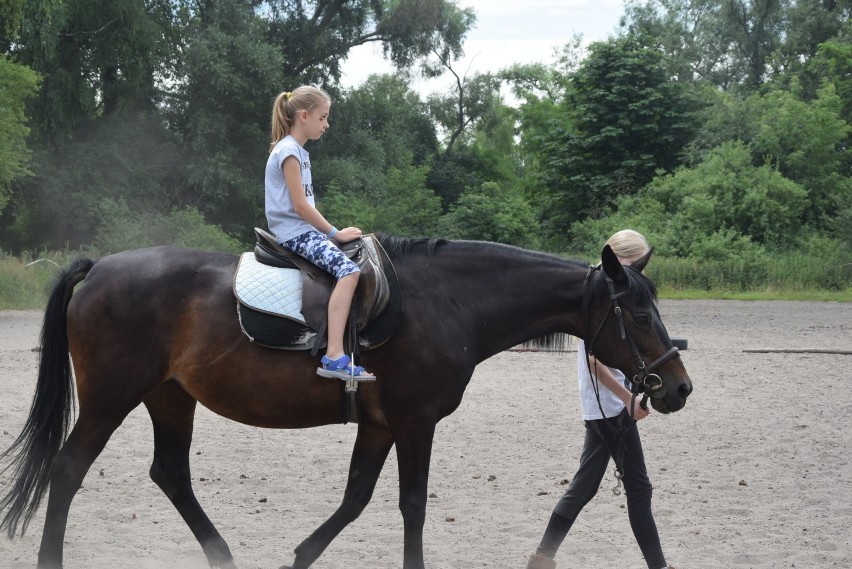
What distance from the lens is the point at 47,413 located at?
4.63m

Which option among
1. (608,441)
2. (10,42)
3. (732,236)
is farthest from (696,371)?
(10,42)

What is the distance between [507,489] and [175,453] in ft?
8.02

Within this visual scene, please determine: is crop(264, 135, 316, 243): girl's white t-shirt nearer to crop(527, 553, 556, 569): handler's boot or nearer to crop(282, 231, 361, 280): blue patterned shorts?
crop(282, 231, 361, 280): blue patterned shorts

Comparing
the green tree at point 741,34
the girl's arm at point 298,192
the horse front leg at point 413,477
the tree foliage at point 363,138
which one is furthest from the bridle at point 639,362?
the green tree at point 741,34

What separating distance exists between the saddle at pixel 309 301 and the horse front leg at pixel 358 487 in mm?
581

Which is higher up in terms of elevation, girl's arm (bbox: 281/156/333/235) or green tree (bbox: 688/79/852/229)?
green tree (bbox: 688/79/852/229)

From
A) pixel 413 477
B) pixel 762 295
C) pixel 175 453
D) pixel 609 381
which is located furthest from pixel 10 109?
pixel 609 381

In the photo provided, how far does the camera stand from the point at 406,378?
4180mm

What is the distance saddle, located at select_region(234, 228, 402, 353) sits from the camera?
419cm

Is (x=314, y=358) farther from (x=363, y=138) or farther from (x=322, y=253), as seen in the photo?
(x=363, y=138)

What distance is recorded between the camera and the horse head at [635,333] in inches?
161

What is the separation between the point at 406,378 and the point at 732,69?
48.9 meters

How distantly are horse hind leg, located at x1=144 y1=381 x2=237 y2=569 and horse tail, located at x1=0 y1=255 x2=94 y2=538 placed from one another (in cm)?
45

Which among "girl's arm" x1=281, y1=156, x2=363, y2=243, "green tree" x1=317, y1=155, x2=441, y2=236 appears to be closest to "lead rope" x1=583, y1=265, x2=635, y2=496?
"girl's arm" x1=281, y1=156, x2=363, y2=243
